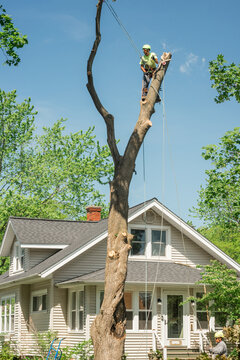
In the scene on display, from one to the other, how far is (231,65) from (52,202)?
903 inches

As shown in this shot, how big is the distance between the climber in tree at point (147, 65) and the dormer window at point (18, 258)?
56.5ft

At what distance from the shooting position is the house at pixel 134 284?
23.8 m

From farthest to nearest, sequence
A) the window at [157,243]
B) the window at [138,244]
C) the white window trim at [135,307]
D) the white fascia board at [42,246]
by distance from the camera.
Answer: the white fascia board at [42,246] < the window at [157,243] < the window at [138,244] < the white window trim at [135,307]

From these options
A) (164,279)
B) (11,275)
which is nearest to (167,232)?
(164,279)

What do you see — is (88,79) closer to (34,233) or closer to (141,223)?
(141,223)

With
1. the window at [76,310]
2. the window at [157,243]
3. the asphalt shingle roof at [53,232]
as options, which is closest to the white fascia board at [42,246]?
the asphalt shingle roof at [53,232]

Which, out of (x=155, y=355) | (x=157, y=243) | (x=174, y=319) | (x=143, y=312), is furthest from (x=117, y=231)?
(x=157, y=243)

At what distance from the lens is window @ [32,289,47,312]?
26695mm

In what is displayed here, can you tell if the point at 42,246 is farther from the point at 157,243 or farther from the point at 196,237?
the point at 196,237

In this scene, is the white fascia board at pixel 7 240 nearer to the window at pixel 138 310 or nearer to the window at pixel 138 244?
the window at pixel 138 244

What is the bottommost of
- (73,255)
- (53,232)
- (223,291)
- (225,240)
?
(223,291)

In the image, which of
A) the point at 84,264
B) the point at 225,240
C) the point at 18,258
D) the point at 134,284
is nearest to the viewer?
the point at 134,284

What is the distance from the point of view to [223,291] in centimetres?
2234

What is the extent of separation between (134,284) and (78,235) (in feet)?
20.5
